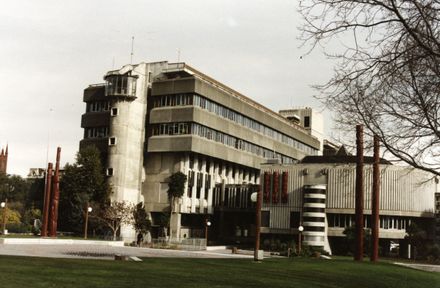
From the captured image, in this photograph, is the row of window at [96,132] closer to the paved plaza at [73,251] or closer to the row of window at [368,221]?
the paved plaza at [73,251]

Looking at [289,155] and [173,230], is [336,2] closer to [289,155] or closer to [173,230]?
[173,230]

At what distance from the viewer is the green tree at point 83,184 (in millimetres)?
76125

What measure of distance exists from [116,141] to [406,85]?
68.8 metres

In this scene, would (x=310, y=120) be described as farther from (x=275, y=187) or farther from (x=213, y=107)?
(x=275, y=187)

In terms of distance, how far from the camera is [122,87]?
8125 cm

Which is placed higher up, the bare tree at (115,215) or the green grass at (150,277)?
the bare tree at (115,215)

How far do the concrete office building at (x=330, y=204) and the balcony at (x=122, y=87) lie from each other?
78.0 feet

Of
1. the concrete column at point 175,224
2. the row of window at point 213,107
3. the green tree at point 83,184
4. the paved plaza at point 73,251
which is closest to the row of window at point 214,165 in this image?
the row of window at point 213,107

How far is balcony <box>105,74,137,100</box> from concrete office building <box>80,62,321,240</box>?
14 cm

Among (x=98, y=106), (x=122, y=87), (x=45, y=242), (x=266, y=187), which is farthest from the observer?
(x=98, y=106)

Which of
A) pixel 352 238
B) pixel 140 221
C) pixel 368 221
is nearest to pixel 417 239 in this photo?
pixel 368 221

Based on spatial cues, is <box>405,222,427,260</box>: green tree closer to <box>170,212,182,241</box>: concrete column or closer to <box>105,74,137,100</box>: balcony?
<box>170,212,182,241</box>: concrete column

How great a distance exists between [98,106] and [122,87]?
9.76 metres

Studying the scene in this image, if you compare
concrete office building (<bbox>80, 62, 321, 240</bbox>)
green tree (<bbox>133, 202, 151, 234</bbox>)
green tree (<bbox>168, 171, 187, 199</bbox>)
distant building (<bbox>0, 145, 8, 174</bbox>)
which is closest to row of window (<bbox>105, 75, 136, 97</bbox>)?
concrete office building (<bbox>80, 62, 321, 240</bbox>)
